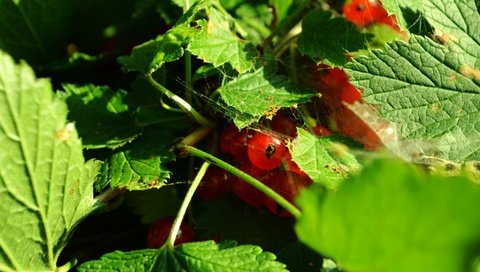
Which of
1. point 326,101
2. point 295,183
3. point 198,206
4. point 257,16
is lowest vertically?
point 198,206

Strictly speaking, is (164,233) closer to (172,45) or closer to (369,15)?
(172,45)


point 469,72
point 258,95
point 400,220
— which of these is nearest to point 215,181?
point 258,95

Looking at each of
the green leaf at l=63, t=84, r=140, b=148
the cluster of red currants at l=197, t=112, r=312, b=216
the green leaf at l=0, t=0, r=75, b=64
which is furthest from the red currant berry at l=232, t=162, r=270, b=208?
the green leaf at l=0, t=0, r=75, b=64

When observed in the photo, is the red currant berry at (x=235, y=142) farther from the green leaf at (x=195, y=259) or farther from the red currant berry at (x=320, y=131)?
the green leaf at (x=195, y=259)

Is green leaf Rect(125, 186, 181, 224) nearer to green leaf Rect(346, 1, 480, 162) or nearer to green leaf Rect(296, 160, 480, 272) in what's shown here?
green leaf Rect(346, 1, 480, 162)

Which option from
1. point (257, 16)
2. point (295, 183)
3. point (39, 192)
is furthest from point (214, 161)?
point (257, 16)

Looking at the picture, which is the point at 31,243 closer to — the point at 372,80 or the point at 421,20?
the point at 372,80
